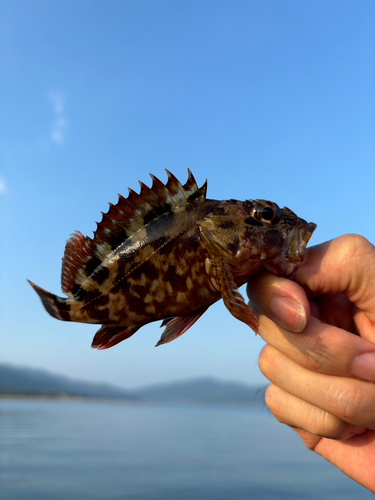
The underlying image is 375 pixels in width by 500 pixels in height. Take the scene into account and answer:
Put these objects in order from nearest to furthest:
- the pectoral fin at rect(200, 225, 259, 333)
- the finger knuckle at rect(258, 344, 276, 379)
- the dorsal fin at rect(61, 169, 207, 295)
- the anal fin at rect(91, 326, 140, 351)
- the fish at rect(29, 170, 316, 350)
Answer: the pectoral fin at rect(200, 225, 259, 333), the fish at rect(29, 170, 316, 350), the anal fin at rect(91, 326, 140, 351), the dorsal fin at rect(61, 169, 207, 295), the finger knuckle at rect(258, 344, 276, 379)

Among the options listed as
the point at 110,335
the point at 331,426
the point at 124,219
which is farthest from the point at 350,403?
the point at 124,219

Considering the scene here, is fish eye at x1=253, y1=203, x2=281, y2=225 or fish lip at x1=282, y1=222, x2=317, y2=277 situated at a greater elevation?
fish eye at x1=253, y1=203, x2=281, y2=225

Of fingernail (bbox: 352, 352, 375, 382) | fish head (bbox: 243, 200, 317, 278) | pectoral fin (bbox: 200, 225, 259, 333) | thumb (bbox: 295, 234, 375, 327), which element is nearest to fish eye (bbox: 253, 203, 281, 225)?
fish head (bbox: 243, 200, 317, 278)

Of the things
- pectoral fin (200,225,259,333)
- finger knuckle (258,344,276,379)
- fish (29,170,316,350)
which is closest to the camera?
pectoral fin (200,225,259,333)

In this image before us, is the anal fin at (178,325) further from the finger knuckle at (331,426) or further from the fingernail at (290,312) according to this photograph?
the finger knuckle at (331,426)

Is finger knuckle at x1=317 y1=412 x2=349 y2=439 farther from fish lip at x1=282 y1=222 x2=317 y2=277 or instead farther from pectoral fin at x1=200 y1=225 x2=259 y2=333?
fish lip at x1=282 y1=222 x2=317 y2=277

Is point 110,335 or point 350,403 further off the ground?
point 110,335

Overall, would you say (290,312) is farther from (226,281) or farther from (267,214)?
(267,214)
